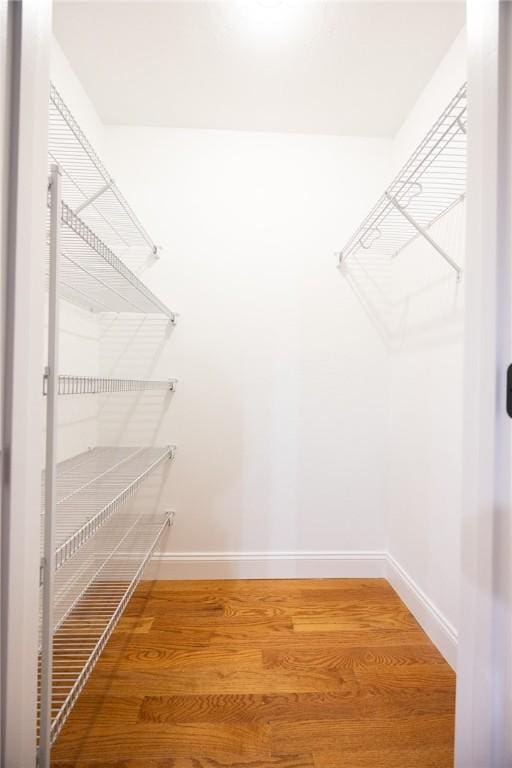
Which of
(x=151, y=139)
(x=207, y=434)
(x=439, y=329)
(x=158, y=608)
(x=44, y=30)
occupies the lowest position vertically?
(x=158, y=608)

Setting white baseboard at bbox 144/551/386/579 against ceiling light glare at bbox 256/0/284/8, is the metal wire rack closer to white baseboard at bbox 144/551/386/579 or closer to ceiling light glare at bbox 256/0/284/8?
ceiling light glare at bbox 256/0/284/8

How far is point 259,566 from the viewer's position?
5.88ft

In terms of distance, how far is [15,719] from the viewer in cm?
57

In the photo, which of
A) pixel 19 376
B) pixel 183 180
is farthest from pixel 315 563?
pixel 183 180

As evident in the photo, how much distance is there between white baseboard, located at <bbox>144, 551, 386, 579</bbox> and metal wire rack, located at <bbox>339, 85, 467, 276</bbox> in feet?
4.56

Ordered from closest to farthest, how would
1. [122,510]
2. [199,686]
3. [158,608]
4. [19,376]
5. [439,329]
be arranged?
[19,376] → [199,686] → [439,329] → [158,608] → [122,510]

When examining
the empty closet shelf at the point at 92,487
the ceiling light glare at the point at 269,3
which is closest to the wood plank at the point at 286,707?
the empty closet shelf at the point at 92,487

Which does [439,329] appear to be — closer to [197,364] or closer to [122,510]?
[197,364]

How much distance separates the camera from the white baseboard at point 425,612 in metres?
1.28

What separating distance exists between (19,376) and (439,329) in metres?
1.36

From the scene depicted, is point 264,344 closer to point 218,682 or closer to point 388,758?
point 218,682

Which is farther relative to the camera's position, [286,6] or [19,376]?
[286,6]

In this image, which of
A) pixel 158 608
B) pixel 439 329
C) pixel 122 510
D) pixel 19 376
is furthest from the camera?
pixel 122 510

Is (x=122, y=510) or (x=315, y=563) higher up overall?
(x=122, y=510)
